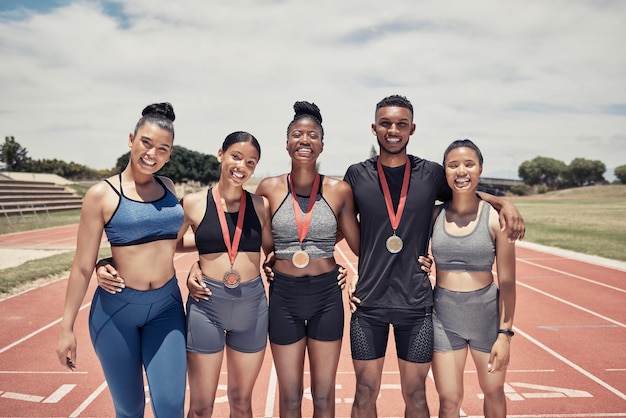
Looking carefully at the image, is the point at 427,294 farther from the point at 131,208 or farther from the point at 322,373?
the point at 131,208

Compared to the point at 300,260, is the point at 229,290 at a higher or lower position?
lower

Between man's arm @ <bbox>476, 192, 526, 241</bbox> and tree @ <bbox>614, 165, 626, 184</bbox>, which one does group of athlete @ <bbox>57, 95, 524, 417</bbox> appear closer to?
man's arm @ <bbox>476, 192, 526, 241</bbox>

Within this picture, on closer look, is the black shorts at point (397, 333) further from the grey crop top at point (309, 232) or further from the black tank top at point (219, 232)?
the black tank top at point (219, 232)

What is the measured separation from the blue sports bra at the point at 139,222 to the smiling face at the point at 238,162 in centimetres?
45

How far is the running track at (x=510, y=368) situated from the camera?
13.3ft

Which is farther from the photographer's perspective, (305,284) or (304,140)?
(304,140)

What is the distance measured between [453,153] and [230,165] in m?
1.51

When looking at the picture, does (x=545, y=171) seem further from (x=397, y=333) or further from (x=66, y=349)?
(x=66, y=349)

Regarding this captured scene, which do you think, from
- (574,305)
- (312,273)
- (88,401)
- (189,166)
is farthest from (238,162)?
(189,166)

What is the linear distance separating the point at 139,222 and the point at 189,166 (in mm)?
74656

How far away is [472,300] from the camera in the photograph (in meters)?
2.84

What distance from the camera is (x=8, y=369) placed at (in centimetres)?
492

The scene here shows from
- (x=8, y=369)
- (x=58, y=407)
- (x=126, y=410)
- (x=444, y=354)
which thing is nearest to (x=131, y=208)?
(x=126, y=410)

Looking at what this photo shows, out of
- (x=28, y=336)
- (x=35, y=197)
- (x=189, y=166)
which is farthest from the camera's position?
(x=189, y=166)
